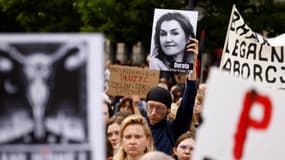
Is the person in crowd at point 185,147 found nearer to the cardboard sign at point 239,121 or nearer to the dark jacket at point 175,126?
the dark jacket at point 175,126

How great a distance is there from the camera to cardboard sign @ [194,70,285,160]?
3469mm

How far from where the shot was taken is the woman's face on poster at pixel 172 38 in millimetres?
9484

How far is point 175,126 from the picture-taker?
6.79 metres

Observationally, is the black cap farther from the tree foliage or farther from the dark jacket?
the tree foliage

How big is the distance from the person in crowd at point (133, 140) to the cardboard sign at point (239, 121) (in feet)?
5.71

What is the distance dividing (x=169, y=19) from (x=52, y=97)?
6496 mm

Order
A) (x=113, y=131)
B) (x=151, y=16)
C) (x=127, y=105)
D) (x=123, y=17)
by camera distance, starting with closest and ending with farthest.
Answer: (x=113, y=131) < (x=127, y=105) < (x=151, y=16) < (x=123, y=17)

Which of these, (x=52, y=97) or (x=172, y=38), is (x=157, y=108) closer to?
(x=172, y=38)

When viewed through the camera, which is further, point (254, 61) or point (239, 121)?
point (254, 61)

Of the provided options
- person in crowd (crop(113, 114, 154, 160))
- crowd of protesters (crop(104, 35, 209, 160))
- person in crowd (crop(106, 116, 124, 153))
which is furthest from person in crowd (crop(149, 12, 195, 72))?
person in crowd (crop(113, 114, 154, 160))

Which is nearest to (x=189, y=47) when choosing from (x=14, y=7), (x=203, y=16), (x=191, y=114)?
(x=191, y=114)

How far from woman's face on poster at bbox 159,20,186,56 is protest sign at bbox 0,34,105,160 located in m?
6.07

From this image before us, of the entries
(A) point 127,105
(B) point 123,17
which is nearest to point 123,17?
(B) point 123,17

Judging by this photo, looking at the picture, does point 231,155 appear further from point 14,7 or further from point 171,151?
point 14,7
